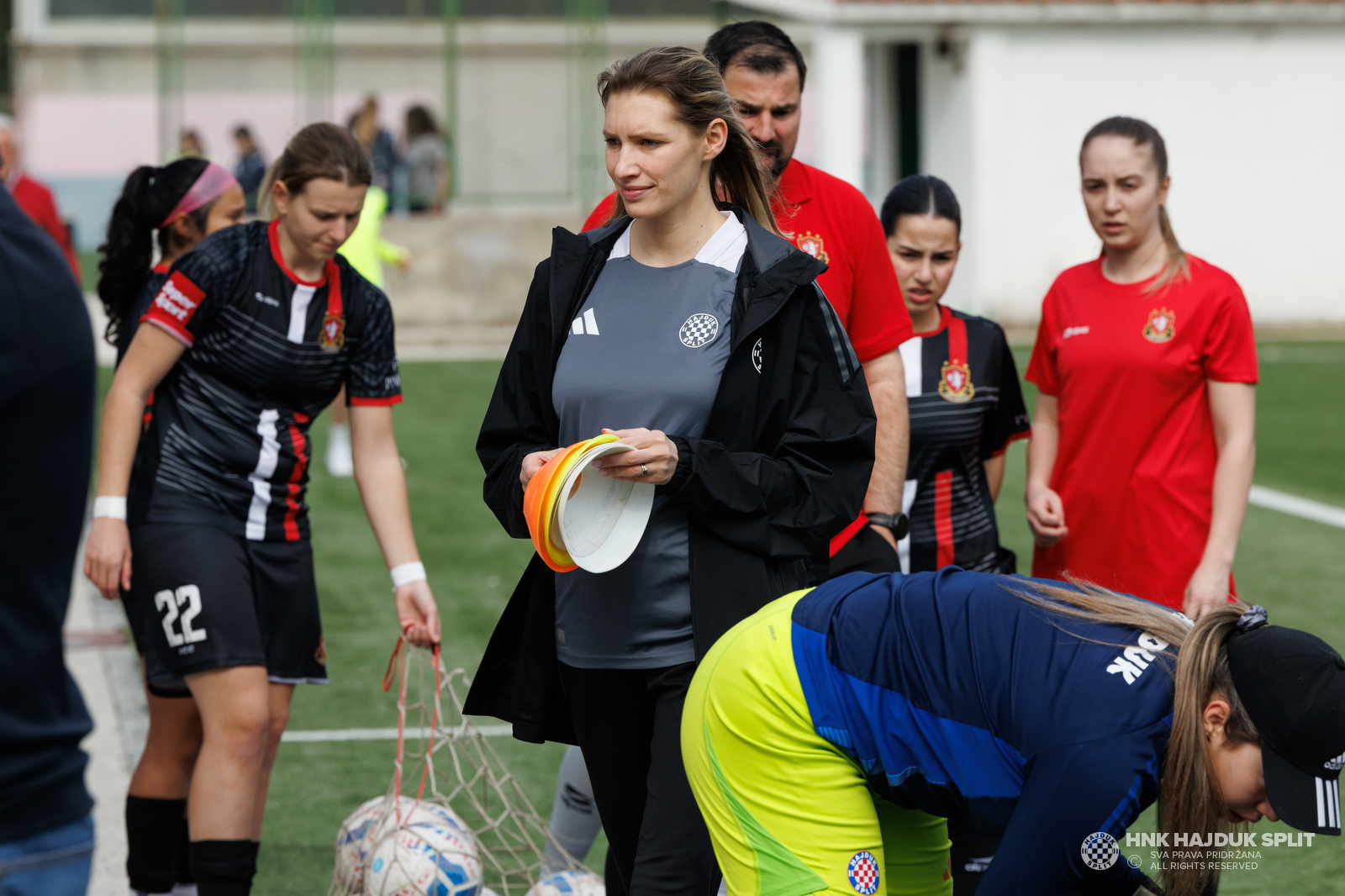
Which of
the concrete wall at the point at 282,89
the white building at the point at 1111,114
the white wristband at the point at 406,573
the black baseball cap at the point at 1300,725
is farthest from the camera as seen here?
the concrete wall at the point at 282,89

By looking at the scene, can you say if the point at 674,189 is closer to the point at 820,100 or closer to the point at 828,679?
the point at 828,679

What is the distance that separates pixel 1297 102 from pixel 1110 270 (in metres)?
18.3

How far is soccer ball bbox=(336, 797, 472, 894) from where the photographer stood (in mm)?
3656

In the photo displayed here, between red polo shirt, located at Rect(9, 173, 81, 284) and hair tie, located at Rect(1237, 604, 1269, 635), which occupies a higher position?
red polo shirt, located at Rect(9, 173, 81, 284)

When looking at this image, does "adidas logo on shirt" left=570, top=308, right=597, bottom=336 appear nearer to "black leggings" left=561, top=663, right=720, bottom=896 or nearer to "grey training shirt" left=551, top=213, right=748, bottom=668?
"grey training shirt" left=551, top=213, right=748, bottom=668

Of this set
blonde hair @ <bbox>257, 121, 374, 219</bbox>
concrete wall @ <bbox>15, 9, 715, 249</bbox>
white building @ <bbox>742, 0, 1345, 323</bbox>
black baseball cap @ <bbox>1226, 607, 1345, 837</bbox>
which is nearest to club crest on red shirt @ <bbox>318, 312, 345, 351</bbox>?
blonde hair @ <bbox>257, 121, 374, 219</bbox>

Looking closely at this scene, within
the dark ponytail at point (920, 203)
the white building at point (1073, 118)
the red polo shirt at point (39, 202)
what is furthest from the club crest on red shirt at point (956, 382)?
the white building at point (1073, 118)

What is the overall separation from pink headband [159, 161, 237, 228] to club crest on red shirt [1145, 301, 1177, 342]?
2.44 metres

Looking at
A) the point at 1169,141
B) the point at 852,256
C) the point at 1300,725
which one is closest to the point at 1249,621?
the point at 1300,725

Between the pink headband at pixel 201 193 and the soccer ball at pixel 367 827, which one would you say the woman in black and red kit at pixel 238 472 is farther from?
the pink headband at pixel 201 193

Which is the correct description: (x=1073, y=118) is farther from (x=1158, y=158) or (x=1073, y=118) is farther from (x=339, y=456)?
(x=1158, y=158)

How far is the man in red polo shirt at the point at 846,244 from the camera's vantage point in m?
3.58

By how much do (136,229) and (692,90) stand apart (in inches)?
71.3

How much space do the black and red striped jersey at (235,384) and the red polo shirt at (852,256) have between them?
0.76 m
